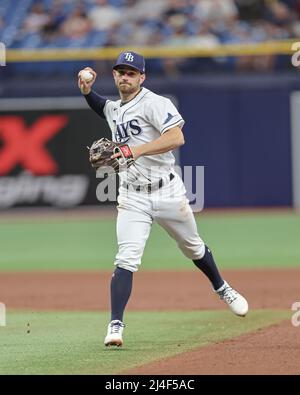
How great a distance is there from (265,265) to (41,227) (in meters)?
5.44

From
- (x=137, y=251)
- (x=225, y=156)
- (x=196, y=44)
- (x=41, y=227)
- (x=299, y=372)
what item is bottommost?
(x=299, y=372)

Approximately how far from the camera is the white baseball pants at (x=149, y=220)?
7094 millimetres

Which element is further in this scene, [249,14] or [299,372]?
[249,14]

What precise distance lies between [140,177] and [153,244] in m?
7.55

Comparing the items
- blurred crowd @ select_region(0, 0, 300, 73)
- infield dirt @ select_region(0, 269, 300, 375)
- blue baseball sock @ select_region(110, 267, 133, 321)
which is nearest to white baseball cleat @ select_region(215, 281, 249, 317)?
infield dirt @ select_region(0, 269, 300, 375)

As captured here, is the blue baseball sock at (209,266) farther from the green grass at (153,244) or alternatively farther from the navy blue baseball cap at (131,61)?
the green grass at (153,244)

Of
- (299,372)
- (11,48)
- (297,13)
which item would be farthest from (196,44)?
(299,372)

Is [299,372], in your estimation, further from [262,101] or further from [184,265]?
[262,101]

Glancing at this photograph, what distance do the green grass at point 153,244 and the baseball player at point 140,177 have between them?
4760 millimetres

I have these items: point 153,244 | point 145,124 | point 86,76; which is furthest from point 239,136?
point 145,124

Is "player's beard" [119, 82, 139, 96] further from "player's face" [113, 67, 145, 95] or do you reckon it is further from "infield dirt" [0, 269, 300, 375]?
"infield dirt" [0, 269, 300, 375]

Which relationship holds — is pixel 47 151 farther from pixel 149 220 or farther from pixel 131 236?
pixel 131 236

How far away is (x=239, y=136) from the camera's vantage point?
17.7m

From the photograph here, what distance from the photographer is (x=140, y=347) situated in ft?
22.8
